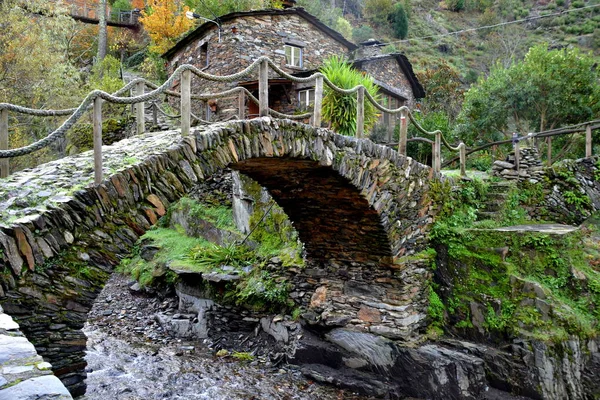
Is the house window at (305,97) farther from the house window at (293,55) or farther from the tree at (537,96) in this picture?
the tree at (537,96)

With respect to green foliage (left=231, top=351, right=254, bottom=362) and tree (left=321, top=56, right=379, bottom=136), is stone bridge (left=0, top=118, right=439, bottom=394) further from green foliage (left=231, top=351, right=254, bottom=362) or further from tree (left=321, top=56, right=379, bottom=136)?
green foliage (left=231, top=351, right=254, bottom=362)

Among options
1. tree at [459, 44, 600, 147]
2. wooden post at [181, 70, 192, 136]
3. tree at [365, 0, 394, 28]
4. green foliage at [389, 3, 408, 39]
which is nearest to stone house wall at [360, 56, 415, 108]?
tree at [459, 44, 600, 147]

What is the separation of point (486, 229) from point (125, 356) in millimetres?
7643

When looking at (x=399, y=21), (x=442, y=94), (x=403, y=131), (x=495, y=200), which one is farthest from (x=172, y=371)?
(x=399, y=21)

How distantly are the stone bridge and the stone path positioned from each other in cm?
165

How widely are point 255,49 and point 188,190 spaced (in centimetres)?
1378

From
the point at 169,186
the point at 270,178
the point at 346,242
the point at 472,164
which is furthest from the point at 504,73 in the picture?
the point at 169,186

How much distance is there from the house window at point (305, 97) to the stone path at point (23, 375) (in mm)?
15188

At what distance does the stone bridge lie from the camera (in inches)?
161

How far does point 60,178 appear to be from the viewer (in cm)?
462

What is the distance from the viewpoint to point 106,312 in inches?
484

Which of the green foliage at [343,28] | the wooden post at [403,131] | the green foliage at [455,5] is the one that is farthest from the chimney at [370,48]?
the green foliage at [455,5]

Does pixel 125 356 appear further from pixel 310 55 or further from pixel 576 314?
pixel 310 55

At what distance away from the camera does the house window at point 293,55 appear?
1830 cm
